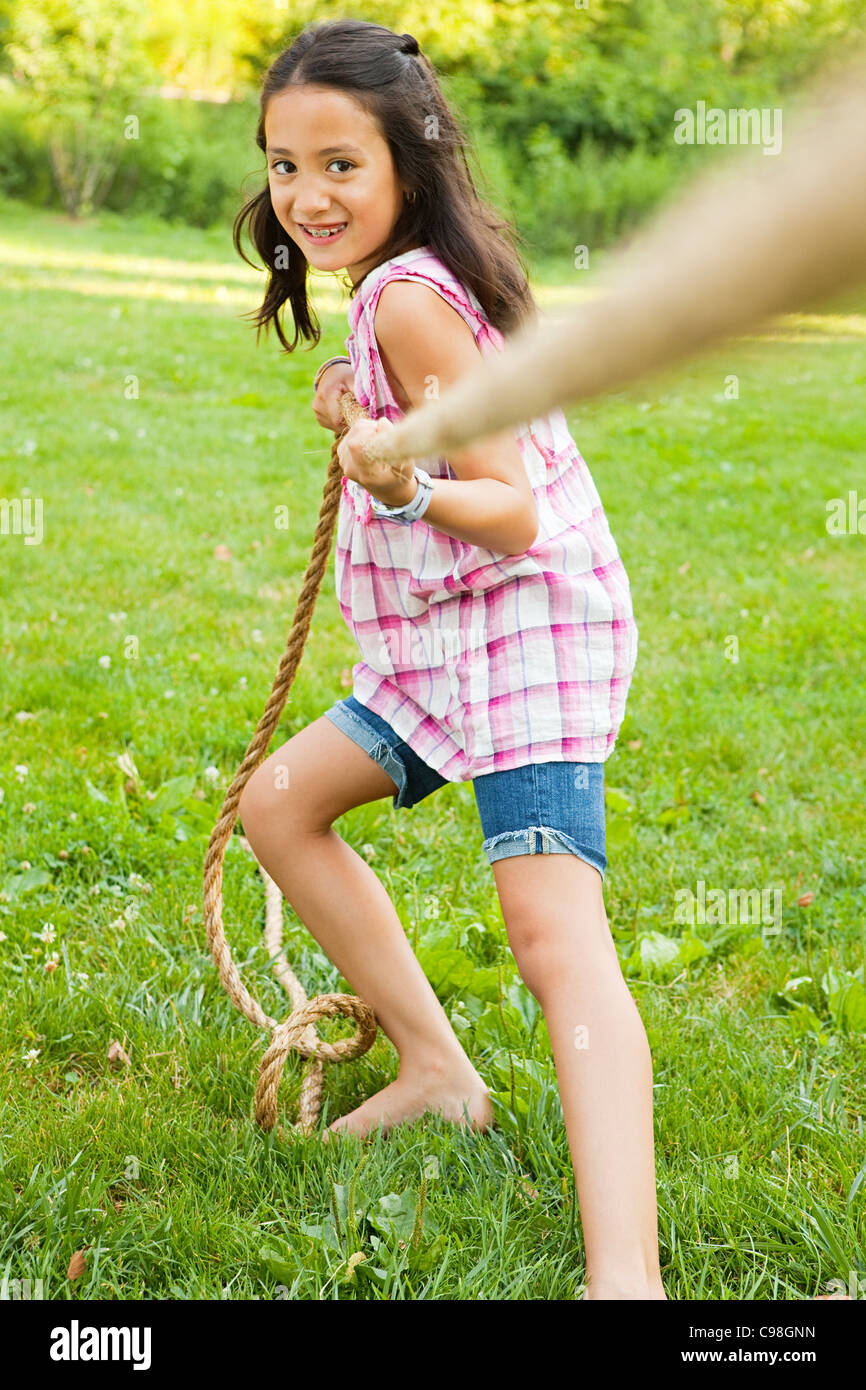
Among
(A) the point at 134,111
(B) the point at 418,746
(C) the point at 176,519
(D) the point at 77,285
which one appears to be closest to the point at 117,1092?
(B) the point at 418,746

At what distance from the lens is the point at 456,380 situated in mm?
1501

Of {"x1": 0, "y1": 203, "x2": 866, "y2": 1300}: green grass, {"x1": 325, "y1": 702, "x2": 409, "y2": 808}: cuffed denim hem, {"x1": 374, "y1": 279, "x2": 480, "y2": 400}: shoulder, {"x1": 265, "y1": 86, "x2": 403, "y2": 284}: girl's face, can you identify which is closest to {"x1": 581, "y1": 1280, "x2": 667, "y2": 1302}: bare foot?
{"x1": 0, "y1": 203, "x2": 866, "y2": 1300}: green grass

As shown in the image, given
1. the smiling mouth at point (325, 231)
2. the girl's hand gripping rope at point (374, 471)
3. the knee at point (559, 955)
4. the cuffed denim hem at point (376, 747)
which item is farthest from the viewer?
the cuffed denim hem at point (376, 747)

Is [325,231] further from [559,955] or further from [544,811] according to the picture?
[559,955]

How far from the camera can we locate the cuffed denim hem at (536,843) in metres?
1.56

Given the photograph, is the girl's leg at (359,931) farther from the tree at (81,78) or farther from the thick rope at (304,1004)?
the tree at (81,78)

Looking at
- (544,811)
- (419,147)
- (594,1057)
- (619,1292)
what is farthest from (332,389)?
(619,1292)

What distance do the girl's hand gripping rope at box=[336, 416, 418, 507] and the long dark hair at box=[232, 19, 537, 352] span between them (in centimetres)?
39

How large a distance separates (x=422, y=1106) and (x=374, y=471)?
992 millimetres

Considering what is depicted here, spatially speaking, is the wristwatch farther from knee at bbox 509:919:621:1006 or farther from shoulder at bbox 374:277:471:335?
knee at bbox 509:919:621:1006

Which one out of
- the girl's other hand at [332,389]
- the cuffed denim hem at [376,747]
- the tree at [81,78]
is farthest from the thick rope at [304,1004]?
the tree at [81,78]

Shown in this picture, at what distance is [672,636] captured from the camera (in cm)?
387

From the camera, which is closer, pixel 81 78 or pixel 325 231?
pixel 325 231

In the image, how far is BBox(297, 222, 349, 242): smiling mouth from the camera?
1.64 metres
